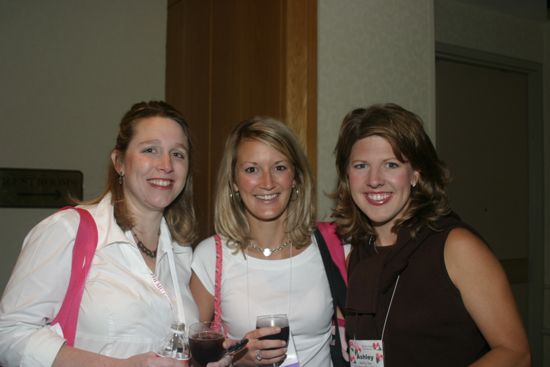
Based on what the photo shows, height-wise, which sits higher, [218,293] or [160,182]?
[160,182]

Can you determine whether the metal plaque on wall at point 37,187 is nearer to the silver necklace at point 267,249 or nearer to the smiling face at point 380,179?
the silver necklace at point 267,249

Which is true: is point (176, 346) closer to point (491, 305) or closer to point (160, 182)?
point (160, 182)

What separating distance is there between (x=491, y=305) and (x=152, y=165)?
1364mm

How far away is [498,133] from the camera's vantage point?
4.46 m

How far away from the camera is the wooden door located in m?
2.73

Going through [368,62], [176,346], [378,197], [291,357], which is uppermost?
[368,62]

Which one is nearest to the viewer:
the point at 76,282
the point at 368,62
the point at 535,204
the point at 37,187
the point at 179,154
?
the point at 76,282

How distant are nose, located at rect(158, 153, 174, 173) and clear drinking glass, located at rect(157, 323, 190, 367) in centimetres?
65

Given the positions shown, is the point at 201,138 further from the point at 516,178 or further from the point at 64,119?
the point at 516,178

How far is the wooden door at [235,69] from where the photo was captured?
2734 mm

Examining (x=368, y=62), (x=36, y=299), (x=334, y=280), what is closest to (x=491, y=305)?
(x=334, y=280)

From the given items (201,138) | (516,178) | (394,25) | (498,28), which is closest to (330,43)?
(394,25)

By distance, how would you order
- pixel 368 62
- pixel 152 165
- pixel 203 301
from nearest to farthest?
pixel 152 165 < pixel 203 301 < pixel 368 62

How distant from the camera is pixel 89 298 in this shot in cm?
177
